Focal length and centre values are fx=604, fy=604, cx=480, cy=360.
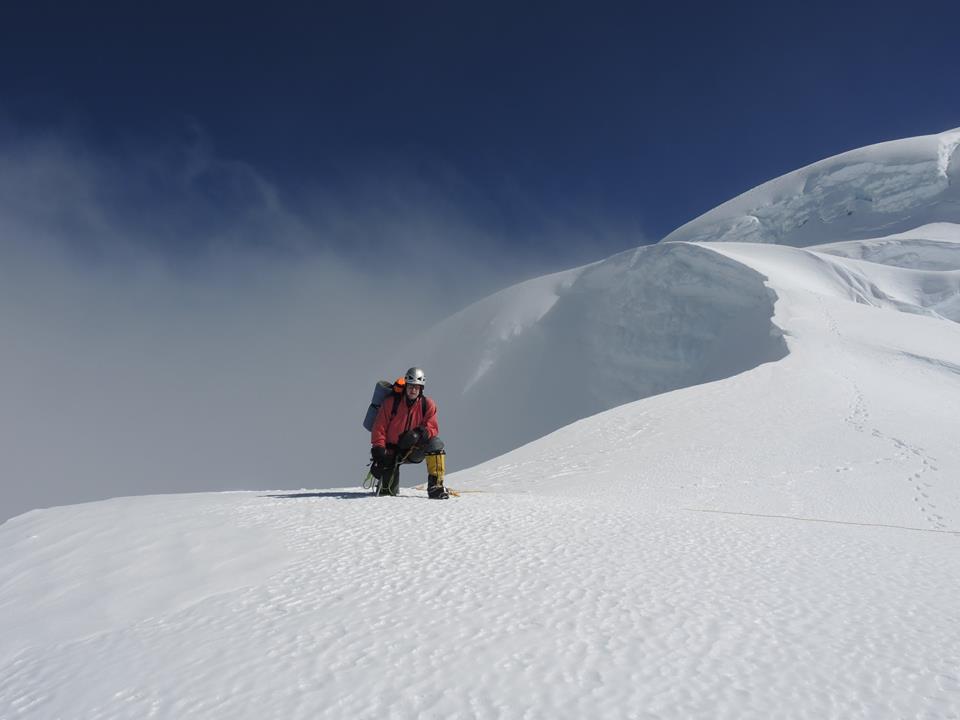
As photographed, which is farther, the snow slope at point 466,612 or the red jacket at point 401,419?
the red jacket at point 401,419

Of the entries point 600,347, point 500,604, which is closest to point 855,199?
point 600,347

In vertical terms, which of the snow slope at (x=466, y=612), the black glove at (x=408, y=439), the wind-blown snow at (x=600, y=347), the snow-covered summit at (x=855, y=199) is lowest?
the snow slope at (x=466, y=612)

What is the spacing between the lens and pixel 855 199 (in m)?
57.6

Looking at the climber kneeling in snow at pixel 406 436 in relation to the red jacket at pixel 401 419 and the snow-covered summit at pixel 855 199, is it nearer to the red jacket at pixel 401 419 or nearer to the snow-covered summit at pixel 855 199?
the red jacket at pixel 401 419

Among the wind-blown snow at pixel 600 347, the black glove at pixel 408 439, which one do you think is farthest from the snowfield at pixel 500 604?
the wind-blown snow at pixel 600 347

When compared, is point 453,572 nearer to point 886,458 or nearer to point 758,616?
point 758,616

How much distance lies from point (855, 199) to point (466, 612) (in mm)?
67644

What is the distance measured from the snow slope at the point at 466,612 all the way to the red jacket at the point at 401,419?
0.83 m

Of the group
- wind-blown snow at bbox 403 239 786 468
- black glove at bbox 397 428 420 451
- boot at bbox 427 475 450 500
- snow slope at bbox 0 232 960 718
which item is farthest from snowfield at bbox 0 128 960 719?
wind-blown snow at bbox 403 239 786 468

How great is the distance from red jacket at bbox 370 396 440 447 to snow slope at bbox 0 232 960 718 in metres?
0.83

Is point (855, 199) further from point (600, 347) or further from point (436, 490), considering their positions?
point (436, 490)

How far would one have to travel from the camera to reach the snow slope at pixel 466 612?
6.75ft

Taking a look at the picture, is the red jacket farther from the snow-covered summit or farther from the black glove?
the snow-covered summit

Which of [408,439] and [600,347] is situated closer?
[408,439]
